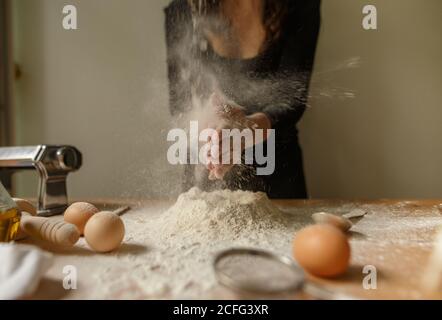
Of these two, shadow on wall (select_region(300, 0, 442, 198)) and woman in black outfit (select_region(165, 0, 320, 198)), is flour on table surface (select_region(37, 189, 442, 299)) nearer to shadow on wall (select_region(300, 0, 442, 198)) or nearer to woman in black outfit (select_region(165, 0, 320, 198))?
woman in black outfit (select_region(165, 0, 320, 198))

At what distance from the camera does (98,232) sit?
71 cm

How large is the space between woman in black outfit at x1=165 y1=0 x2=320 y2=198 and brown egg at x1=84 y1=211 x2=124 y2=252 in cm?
69

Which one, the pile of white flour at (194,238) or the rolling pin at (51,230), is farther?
the rolling pin at (51,230)

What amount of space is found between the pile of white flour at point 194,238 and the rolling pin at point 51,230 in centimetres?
13

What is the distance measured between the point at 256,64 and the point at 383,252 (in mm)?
1001

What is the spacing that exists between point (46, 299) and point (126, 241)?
0.95 ft

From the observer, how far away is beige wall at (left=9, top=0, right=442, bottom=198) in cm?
191

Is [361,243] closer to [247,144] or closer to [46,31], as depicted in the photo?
[247,144]

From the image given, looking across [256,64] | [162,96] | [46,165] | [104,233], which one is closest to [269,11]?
[256,64]

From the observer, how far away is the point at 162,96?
77.3 inches

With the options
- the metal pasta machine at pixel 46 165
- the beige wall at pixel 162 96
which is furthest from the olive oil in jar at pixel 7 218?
the beige wall at pixel 162 96

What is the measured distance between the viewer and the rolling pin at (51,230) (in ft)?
2.39

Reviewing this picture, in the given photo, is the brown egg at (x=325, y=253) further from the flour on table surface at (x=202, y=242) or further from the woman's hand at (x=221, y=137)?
the woman's hand at (x=221, y=137)

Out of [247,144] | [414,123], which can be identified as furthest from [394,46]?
[247,144]
